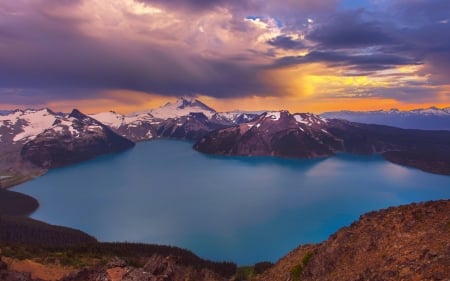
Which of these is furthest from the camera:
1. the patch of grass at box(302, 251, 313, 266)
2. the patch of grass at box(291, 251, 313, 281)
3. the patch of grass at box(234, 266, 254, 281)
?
the patch of grass at box(234, 266, 254, 281)

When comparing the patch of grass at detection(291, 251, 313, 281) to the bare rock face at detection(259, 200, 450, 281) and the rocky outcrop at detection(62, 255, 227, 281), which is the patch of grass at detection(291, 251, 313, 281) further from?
the rocky outcrop at detection(62, 255, 227, 281)

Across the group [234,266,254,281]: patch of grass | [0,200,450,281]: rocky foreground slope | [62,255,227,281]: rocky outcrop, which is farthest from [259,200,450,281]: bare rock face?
[234,266,254,281]: patch of grass

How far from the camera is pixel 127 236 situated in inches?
6053

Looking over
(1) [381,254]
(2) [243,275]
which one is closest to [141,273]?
(1) [381,254]

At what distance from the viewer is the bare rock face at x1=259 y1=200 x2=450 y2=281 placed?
2622 centimetres

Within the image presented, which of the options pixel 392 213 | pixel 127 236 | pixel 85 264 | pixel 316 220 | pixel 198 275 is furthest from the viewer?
pixel 316 220

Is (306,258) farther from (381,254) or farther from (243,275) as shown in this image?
(243,275)

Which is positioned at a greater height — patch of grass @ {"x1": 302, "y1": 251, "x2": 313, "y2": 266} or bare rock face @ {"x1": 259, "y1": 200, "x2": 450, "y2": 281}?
bare rock face @ {"x1": 259, "y1": 200, "x2": 450, "y2": 281}

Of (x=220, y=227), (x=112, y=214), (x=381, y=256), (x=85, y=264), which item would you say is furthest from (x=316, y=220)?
(x=381, y=256)

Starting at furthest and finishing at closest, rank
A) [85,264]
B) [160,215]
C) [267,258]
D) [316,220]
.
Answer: [160,215]
[316,220]
[267,258]
[85,264]

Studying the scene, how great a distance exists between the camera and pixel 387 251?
3203 cm

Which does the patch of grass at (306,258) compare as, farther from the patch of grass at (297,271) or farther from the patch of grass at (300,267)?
the patch of grass at (297,271)

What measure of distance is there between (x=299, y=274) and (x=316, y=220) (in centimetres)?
13959

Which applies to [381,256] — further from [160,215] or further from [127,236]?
[160,215]
